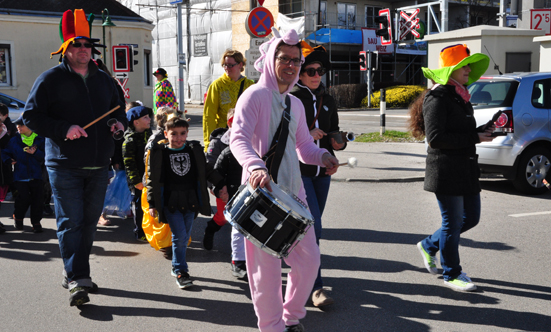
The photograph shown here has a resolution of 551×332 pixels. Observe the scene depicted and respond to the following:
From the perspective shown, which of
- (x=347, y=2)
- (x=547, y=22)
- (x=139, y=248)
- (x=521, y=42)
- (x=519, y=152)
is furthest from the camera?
(x=347, y=2)

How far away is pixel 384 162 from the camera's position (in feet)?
40.2

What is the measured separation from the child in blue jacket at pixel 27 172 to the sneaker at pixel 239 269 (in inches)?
121

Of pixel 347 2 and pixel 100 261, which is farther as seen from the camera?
pixel 347 2

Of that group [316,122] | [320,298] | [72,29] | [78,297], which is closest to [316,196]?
[316,122]

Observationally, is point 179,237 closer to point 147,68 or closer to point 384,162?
point 384,162

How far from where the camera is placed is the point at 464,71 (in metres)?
4.68

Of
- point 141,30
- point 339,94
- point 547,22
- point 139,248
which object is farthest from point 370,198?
point 339,94

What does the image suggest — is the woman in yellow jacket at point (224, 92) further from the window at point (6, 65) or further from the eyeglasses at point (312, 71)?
the window at point (6, 65)

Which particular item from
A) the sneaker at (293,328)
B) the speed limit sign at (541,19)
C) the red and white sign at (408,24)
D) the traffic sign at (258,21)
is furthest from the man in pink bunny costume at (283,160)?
the red and white sign at (408,24)

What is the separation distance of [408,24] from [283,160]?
31.2 metres

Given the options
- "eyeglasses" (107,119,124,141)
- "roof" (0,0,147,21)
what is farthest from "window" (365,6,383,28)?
"eyeglasses" (107,119,124,141)

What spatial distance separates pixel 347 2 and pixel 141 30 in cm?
2091

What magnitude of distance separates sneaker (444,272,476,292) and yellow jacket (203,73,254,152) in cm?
315

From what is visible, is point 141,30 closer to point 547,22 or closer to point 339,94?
point 339,94
